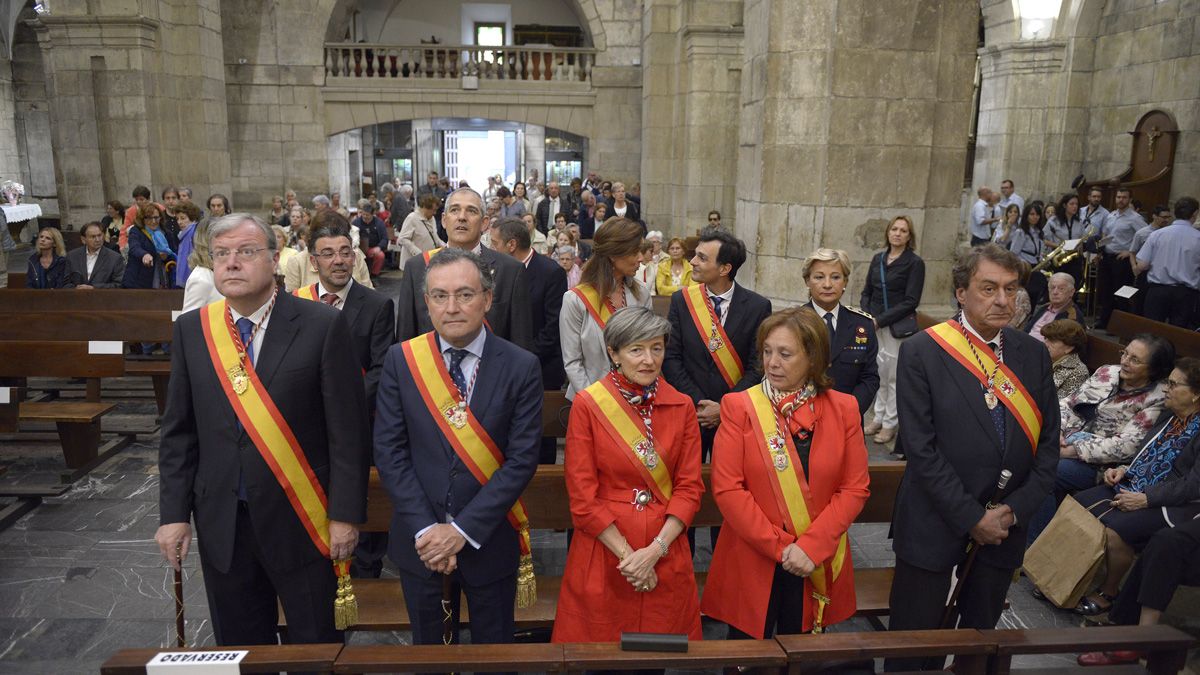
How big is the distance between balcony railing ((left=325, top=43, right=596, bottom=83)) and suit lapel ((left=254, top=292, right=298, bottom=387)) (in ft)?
51.0

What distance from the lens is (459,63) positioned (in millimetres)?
17016

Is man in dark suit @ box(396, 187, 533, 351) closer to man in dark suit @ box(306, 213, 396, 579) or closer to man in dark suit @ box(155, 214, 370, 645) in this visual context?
man in dark suit @ box(306, 213, 396, 579)

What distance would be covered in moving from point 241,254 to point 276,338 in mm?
251

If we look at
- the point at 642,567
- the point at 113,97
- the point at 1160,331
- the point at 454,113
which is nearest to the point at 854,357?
the point at 642,567

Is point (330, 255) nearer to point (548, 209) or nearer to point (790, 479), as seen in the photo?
point (790, 479)

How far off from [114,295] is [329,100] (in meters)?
10.8

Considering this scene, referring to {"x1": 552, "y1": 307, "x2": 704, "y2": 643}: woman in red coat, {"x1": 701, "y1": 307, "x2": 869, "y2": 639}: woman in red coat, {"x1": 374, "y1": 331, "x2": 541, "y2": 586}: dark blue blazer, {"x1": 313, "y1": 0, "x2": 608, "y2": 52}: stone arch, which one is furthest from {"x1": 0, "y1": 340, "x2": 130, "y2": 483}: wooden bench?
{"x1": 313, "y1": 0, "x2": 608, "y2": 52}: stone arch

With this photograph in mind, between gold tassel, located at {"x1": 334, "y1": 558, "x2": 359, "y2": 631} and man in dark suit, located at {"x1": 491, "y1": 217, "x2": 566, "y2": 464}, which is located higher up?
man in dark suit, located at {"x1": 491, "y1": 217, "x2": 566, "y2": 464}

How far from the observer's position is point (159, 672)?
1.75m

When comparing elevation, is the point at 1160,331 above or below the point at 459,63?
below

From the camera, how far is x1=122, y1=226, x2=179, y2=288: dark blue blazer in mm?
7434

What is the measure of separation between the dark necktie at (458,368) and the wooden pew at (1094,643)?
4.94ft

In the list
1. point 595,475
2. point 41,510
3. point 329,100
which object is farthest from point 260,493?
point 329,100

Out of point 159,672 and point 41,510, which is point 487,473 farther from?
point 41,510
